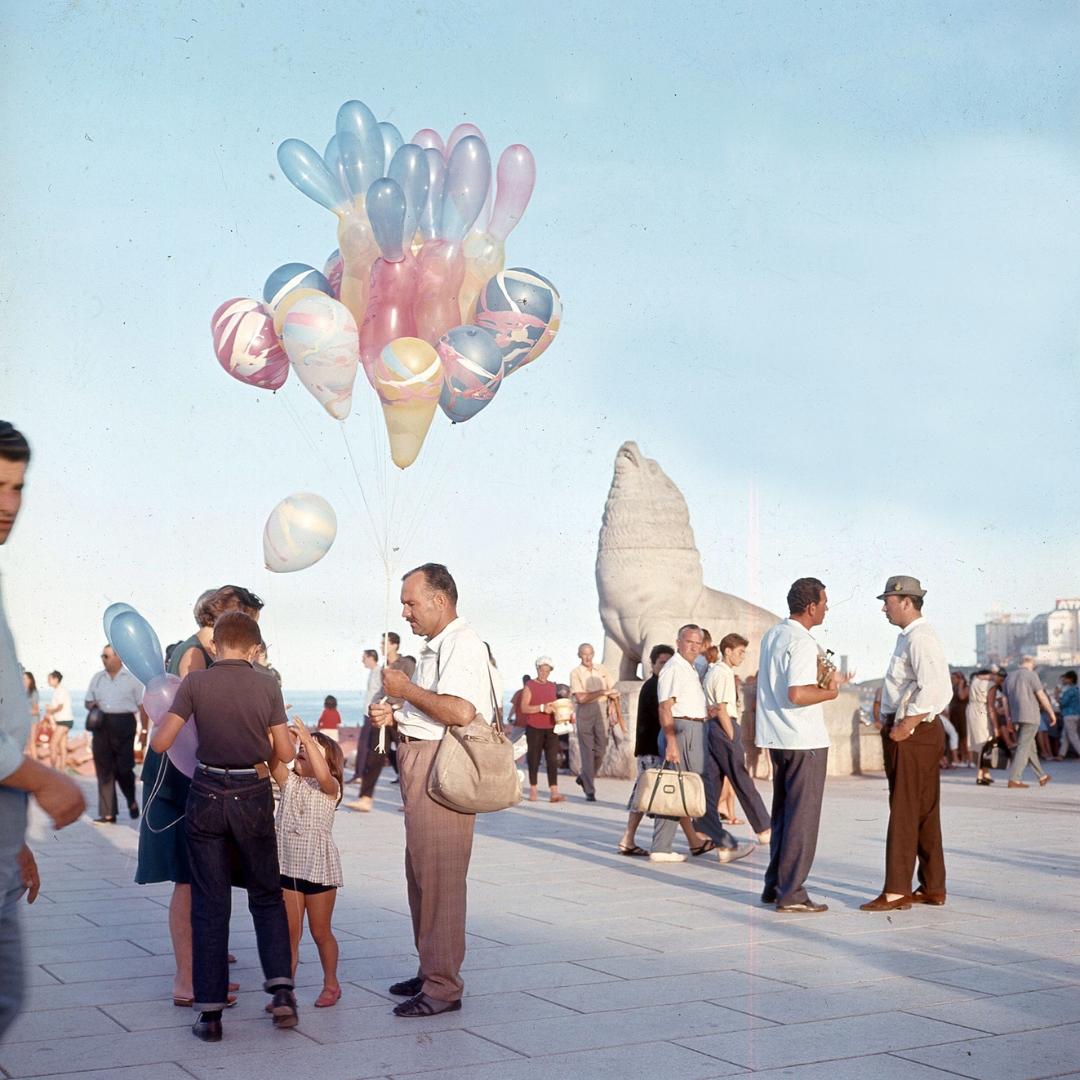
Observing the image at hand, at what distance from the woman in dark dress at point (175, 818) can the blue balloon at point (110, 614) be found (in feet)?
1.25

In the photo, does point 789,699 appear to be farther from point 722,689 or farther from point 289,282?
point 289,282

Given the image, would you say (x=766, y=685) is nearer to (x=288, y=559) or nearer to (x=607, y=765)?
(x=288, y=559)

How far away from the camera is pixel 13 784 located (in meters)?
2.34

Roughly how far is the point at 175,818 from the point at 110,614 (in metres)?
1.04

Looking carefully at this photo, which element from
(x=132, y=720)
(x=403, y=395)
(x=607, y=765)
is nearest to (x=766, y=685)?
(x=403, y=395)

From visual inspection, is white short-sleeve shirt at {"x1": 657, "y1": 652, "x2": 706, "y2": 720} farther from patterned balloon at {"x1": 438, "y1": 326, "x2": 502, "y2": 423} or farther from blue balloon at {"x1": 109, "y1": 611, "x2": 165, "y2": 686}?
blue balloon at {"x1": 109, "y1": 611, "x2": 165, "y2": 686}

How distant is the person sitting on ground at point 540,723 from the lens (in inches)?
538

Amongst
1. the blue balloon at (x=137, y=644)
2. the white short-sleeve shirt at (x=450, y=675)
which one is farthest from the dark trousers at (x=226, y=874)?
the blue balloon at (x=137, y=644)

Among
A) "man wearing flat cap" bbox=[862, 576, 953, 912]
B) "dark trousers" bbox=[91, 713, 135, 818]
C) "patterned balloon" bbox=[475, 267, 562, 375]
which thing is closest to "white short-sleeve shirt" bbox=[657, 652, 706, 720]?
"man wearing flat cap" bbox=[862, 576, 953, 912]

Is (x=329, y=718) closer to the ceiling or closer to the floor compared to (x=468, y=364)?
closer to the floor

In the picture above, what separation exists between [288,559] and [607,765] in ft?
27.5

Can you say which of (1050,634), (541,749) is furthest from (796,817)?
(1050,634)

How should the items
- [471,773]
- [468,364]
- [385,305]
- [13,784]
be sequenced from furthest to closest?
1. [385,305]
2. [468,364]
3. [471,773]
4. [13,784]

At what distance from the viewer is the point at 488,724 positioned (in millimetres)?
5020
